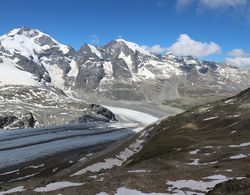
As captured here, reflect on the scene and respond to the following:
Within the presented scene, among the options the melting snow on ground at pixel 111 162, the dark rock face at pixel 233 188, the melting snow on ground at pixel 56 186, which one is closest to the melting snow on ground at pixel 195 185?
the dark rock face at pixel 233 188

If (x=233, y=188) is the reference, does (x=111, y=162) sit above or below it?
below

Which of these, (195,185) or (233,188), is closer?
(233,188)

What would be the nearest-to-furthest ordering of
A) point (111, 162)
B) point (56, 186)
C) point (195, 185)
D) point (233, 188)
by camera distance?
point (233, 188) < point (195, 185) < point (56, 186) < point (111, 162)

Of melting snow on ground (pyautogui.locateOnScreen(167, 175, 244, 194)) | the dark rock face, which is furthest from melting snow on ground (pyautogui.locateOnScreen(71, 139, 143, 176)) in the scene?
the dark rock face

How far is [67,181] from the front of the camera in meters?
51.6

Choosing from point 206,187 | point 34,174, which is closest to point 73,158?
point 34,174

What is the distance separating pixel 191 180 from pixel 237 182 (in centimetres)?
1450

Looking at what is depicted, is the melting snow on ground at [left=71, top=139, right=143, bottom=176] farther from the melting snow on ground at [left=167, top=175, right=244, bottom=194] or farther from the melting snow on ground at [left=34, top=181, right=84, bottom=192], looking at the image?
the melting snow on ground at [left=167, top=175, right=244, bottom=194]

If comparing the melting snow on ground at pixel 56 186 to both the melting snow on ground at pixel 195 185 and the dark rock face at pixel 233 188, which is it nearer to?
the melting snow on ground at pixel 195 185

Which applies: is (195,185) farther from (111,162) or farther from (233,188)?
(111,162)

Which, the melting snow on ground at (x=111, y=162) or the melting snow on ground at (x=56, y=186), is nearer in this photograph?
the melting snow on ground at (x=56, y=186)

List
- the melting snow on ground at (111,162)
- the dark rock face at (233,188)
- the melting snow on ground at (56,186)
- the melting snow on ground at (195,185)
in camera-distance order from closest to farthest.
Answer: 1. the dark rock face at (233,188)
2. the melting snow on ground at (195,185)
3. the melting snow on ground at (56,186)
4. the melting snow on ground at (111,162)

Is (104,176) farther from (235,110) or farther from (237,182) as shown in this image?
(235,110)

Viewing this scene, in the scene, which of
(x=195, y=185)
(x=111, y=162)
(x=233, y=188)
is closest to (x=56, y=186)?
(x=195, y=185)
